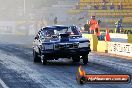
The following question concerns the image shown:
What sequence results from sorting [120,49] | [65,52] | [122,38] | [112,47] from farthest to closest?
1. [122,38]
2. [112,47]
3. [120,49]
4. [65,52]

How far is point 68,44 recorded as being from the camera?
1550 cm

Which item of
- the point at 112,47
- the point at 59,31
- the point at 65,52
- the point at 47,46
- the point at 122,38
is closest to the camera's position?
the point at 65,52

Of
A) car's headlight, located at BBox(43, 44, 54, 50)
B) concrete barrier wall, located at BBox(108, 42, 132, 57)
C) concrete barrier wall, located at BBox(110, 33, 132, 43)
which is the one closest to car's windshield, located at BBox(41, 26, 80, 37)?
car's headlight, located at BBox(43, 44, 54, 50)

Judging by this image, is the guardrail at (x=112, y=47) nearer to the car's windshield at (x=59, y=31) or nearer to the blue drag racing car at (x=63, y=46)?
the car's windshield at (x=59, y=31)

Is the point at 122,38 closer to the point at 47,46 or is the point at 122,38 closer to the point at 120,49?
the point at 120,49

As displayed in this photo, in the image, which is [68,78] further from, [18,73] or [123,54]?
[123,54]

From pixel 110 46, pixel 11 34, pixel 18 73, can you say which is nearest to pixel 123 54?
pixel 110 46

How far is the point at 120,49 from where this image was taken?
76.6 feet

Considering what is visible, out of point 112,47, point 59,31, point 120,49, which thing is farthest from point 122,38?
point 59,31

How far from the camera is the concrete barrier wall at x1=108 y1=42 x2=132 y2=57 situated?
2217 cm

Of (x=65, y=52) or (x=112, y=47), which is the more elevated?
(x=65, y=52)

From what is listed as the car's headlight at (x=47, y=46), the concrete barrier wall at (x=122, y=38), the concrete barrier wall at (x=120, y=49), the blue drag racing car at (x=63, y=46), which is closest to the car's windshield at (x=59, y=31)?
the blue drag racing car at (x=63, y=46)

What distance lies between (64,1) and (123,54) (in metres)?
44.5

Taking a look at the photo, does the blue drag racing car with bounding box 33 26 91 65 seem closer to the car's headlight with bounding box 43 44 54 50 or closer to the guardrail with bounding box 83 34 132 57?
the car's headlight with bounding box 43 44 54 50
